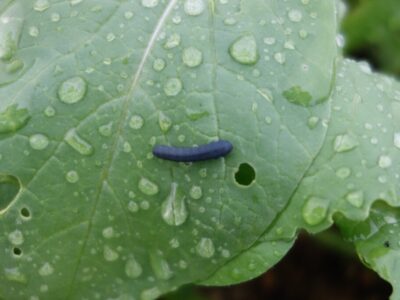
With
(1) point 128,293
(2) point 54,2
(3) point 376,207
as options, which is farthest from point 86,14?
(3) point 376,207

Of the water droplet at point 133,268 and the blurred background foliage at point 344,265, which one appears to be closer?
the water droplet at point 133,268

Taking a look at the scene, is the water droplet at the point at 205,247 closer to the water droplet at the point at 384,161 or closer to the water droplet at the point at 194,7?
the water droplet at the point at 384,161

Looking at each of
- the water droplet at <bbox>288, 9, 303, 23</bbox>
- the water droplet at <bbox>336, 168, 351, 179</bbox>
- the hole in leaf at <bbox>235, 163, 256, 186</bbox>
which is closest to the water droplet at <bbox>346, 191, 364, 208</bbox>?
the water droplet at <bbox>336, 168, 351, 179</bbox>

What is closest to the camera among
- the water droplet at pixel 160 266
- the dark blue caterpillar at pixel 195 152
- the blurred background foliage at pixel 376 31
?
the dark blue caterpillar at pixel 195 152

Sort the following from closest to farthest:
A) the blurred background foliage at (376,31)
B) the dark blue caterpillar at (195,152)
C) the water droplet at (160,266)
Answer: the dark blue caterpillar at (195,152), the water droplet at (160,266), the blurred background foliage at (376,31)

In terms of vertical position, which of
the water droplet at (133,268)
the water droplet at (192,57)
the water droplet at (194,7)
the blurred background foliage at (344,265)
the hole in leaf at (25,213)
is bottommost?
the blurred background foliage at (344,265)

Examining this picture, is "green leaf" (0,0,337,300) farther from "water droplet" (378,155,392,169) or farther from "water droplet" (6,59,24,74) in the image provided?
"water droplet" (378,155,392,169)

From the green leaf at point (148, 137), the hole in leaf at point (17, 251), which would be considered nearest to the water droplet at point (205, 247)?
the green leaf at point (148, 137)
